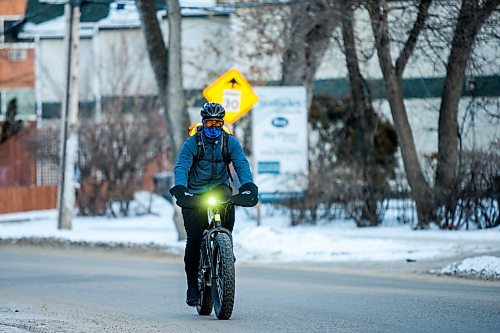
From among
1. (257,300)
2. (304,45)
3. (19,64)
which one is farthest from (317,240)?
(19,64)

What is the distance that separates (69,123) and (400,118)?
8.68 m

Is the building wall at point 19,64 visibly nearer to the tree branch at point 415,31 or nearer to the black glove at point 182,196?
the tree branch at point 415,31

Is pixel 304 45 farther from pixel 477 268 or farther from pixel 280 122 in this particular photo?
pixel 477 268

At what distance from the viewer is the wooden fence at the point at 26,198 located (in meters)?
42.8

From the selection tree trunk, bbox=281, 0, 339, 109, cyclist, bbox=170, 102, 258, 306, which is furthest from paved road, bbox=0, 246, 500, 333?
tree trunk, bbox=281, 0, 339, 109

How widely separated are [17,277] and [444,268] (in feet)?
19.9

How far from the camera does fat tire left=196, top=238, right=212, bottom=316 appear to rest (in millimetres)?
11047

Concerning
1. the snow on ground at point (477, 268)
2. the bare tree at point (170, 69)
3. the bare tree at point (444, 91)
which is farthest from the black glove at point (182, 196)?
the bare tree at point (170, 69)

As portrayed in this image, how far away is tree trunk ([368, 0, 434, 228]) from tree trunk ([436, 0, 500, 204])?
0.37 meters

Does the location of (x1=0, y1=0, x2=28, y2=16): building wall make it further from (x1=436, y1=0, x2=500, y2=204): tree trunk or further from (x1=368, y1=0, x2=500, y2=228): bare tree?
(x1=436, y1=0, x2=500, y2=204): tree trunk

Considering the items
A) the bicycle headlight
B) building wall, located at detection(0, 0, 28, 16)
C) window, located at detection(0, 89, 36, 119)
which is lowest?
the bicycle headlight

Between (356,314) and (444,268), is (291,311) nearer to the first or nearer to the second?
(356,314)

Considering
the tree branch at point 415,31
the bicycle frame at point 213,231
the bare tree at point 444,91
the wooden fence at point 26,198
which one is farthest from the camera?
the wooden fence at point 26,198

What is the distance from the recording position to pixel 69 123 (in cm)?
2902
